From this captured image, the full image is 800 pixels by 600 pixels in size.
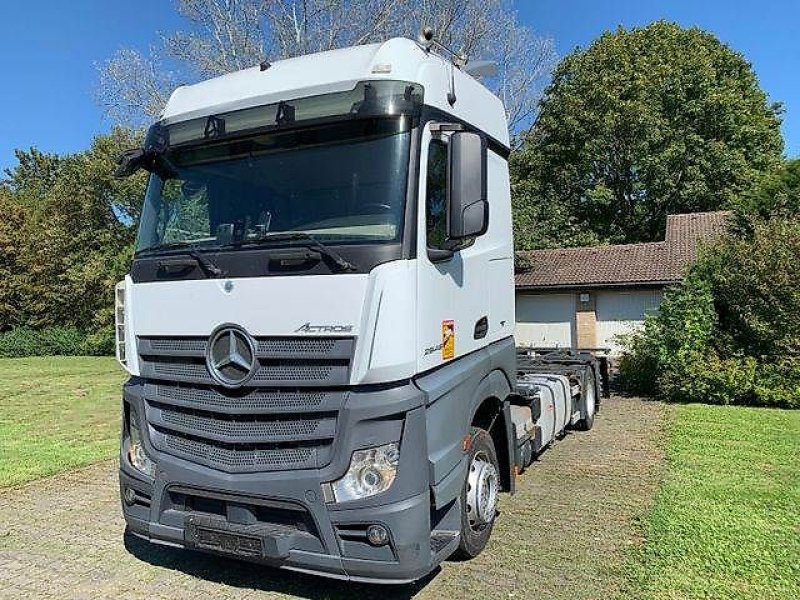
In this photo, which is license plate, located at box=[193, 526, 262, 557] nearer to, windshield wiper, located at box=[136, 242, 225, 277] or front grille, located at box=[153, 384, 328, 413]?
front grille, located at box=[153, 384, 328, 413]

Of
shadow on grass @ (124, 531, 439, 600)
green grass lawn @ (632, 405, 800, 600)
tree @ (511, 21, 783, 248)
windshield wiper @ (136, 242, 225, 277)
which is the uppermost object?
tree @ (511, 21, 783, 248)

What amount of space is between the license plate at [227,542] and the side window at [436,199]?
6.16ft

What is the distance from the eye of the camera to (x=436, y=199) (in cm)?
363

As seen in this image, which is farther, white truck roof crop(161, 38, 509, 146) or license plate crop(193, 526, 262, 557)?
white truck roof crop(161, 38, 509, 146)

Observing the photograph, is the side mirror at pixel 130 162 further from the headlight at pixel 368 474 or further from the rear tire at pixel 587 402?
the rear tire at pixel 587 402

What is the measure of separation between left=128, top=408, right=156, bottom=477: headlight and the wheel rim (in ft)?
6.45

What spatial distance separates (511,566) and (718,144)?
27.8 metres

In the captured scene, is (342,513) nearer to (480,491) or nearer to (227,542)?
(227,542)

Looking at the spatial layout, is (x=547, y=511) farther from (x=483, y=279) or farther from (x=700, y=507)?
(x=483, y=279)

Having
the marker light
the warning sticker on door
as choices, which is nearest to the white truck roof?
the marker light

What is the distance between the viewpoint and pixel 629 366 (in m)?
13.4

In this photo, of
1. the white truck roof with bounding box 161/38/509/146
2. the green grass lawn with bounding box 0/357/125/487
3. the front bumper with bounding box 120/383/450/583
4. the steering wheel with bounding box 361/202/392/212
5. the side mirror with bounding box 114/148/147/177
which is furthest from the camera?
the green grass lawn with bounding box 0/357/125/487

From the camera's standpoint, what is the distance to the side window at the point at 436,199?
3584 mm

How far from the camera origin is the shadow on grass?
3.96 m
